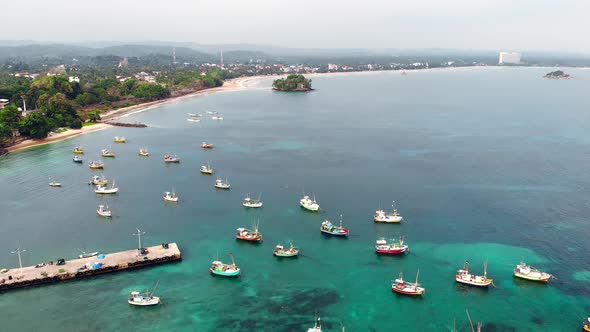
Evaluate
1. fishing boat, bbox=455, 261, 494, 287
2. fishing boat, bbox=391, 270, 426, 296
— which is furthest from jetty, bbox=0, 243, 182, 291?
fishing boat, bbox=455, 261, 494, 287

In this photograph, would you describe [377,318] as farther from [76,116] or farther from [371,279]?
[76,116]

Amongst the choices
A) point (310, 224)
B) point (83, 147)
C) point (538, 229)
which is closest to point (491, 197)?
point (538, 229)

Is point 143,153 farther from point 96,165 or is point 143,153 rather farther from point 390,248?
point 390,248

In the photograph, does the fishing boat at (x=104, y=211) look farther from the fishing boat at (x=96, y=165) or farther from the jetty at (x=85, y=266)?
the fishing boat at (x=96, y=165)

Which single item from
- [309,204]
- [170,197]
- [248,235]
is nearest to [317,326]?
[248,235]

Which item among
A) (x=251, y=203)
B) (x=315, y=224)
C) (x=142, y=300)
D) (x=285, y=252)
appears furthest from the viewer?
(x=251, y=203)

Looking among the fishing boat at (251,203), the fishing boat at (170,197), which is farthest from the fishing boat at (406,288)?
the fishing boat at (170,197)

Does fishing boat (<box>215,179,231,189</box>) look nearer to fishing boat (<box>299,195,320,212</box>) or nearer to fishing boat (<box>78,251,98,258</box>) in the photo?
fishing boat (<box>299,195,320,212</box>)
